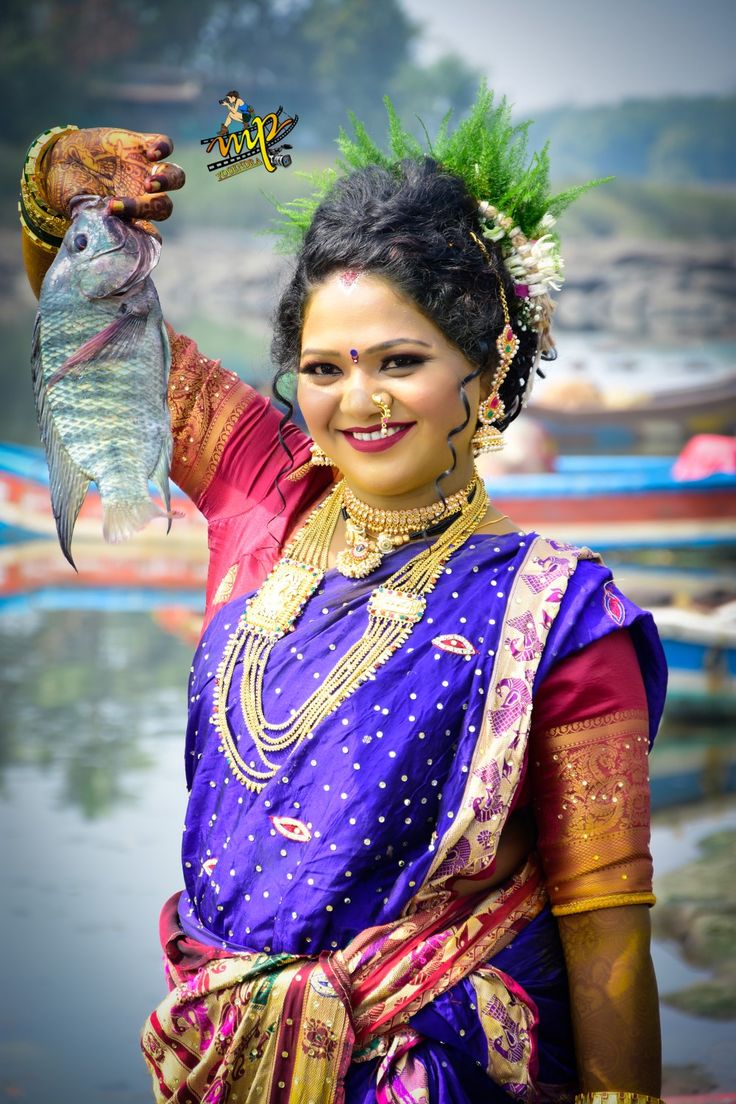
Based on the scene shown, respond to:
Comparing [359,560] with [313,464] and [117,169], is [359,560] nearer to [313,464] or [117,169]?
[313,464]

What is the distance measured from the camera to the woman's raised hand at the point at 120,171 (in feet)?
4.69

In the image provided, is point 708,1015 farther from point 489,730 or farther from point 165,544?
point 165,544

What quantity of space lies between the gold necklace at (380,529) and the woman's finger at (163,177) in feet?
1.34

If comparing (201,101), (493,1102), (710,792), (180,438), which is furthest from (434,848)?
(201,101)

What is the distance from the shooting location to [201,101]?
6.85m

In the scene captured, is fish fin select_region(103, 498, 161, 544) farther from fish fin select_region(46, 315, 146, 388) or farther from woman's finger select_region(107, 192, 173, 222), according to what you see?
woman's finger select_region(107, 192, 173, 222)

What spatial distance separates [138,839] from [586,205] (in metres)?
4.18

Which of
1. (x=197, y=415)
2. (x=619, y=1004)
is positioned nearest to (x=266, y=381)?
(x=197, y=415)

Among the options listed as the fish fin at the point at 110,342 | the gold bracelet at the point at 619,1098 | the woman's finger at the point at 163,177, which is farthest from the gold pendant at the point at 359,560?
the gold bracelet at the point at 619,1098

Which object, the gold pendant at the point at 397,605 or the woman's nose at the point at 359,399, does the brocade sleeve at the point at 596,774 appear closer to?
the gold pendant at the point at 397,605

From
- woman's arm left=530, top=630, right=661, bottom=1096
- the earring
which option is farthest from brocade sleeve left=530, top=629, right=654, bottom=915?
the earring

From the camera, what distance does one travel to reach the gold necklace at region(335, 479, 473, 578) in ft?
4.77

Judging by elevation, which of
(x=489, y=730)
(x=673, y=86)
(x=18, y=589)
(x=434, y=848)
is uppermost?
(x=673, y=86)

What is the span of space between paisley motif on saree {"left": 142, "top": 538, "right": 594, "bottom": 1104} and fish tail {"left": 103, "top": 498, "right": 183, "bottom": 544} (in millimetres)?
425
